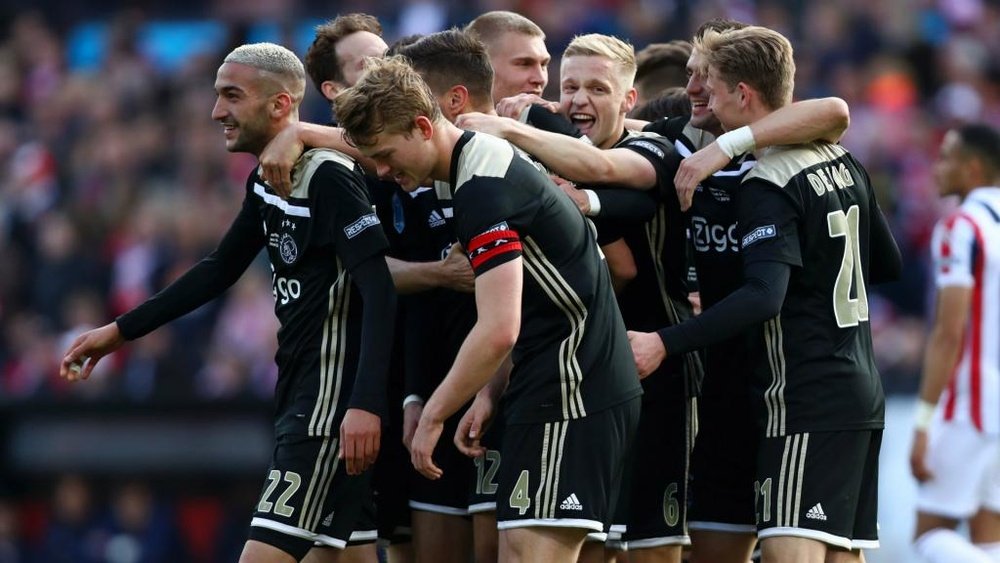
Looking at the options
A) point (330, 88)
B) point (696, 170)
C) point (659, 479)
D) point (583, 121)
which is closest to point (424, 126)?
point (696, 170)

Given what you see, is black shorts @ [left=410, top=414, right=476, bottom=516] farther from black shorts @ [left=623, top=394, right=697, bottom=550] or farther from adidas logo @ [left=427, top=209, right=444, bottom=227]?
adidas logo @ [left=427, top=209, right=444, bottom=227]

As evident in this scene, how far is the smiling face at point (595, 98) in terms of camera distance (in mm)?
7152

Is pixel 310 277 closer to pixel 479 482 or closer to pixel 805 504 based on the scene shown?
pixel 479 482

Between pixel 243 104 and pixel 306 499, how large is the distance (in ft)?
5.26

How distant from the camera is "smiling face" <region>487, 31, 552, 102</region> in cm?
762

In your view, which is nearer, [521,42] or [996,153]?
[521,42]

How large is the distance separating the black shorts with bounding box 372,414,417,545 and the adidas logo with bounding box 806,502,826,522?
186 centimetres

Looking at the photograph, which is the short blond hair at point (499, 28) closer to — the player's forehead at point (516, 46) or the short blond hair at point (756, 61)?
the player's forehead at point (516, 46)

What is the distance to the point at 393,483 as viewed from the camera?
7641 mm

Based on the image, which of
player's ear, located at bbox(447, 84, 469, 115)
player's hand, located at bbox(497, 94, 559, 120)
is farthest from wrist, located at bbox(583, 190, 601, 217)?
player's ear, located at bbox(447, 84, 469, 115)

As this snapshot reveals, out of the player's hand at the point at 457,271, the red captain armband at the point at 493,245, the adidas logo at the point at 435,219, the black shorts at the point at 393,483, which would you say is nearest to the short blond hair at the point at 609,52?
the adidas logo at the point at 435,219

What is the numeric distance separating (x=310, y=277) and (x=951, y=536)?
4.24 metres

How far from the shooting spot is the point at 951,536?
9281 millimetres

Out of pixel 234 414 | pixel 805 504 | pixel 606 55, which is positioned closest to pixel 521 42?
pixel 606 55
